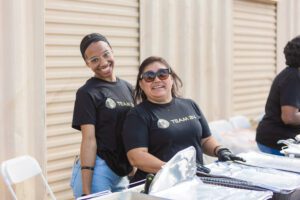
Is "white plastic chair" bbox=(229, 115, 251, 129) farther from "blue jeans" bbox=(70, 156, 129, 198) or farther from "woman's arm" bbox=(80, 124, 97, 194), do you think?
"woman's arm" bbox=(80, 124, 97, 194)

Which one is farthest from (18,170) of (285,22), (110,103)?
(285,22)

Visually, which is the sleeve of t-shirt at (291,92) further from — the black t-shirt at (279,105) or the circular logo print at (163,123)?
the circular logo print at (163,123)

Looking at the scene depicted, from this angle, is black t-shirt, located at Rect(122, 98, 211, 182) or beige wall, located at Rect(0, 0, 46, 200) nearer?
black t-shirt, located at Rect(122, 98, 211, 182)

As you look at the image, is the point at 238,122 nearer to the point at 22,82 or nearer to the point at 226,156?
the point at 22,82

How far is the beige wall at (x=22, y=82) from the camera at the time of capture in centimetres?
344

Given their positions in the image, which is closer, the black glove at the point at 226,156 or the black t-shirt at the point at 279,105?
the black glove at the point at 226,156

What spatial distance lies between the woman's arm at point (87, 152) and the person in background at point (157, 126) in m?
0.23

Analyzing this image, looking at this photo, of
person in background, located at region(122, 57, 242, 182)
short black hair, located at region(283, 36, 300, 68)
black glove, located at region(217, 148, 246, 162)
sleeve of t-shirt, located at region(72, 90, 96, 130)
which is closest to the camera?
Answer: black glove, located at region(217, 148, 246, 162)

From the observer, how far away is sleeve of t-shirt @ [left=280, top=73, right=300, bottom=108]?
3.60m

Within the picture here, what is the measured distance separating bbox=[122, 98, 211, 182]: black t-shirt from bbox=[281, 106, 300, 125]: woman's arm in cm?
110

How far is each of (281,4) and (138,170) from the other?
5358 mm

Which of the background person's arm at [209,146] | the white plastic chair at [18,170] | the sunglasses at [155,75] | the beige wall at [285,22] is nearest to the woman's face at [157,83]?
the sunglasses at [155,75]

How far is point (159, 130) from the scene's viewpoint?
8.77ft

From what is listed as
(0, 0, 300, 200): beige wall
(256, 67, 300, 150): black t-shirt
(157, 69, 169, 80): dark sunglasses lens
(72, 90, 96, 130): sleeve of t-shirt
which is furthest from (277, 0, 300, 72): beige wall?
(72, 90, 96, 130): sleeve of t-shirt
